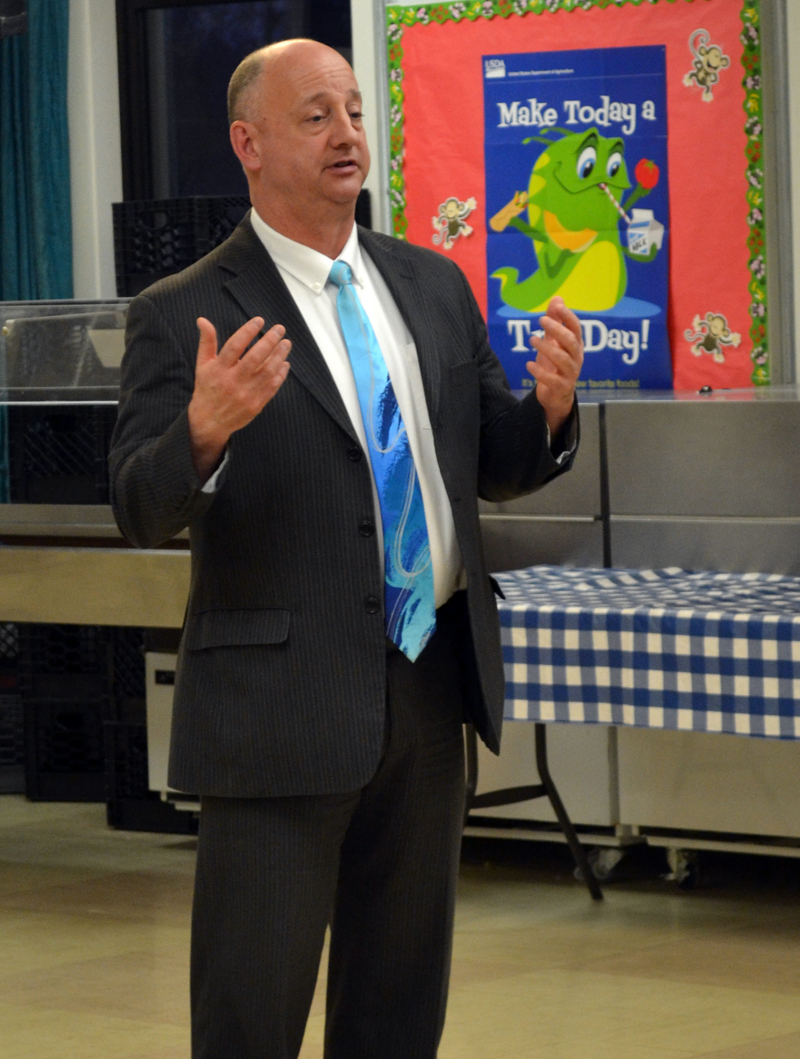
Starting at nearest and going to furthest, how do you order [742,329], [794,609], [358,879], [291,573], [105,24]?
[291,573]
[358,879]
[794,609]
[742,329]
[105,24]

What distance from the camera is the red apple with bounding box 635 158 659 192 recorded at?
17.4 feet

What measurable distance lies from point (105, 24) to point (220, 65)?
0.46 metres

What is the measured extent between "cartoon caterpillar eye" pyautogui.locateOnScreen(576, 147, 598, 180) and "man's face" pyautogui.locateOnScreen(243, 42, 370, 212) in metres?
3.47

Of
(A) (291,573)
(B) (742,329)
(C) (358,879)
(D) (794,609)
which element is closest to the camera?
(A) (291,573)

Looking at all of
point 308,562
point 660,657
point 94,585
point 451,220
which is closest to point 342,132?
point 308,562

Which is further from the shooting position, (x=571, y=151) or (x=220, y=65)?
(x=220, y=65)

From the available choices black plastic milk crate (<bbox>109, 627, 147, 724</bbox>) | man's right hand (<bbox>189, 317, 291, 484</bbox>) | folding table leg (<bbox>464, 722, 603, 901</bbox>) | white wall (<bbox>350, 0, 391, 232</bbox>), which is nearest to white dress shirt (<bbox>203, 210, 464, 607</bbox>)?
man's right hand (<bbox>189, 317, 291, 484</bbox>)

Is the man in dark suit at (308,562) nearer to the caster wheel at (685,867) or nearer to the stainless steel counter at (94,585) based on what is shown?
the stainless steel counter at (94,585)

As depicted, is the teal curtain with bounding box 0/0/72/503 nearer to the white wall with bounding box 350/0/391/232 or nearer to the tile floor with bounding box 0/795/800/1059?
the white wall with bounding box 350/0/391/232

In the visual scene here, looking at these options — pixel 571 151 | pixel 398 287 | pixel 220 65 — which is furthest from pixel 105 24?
pixel 398 287

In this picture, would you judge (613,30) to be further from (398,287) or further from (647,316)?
(398,287)

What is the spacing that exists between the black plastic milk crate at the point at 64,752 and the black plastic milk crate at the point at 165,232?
1.40 meters

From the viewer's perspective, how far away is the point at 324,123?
1990 millimetres

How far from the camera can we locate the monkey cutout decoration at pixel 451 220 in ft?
18.6
